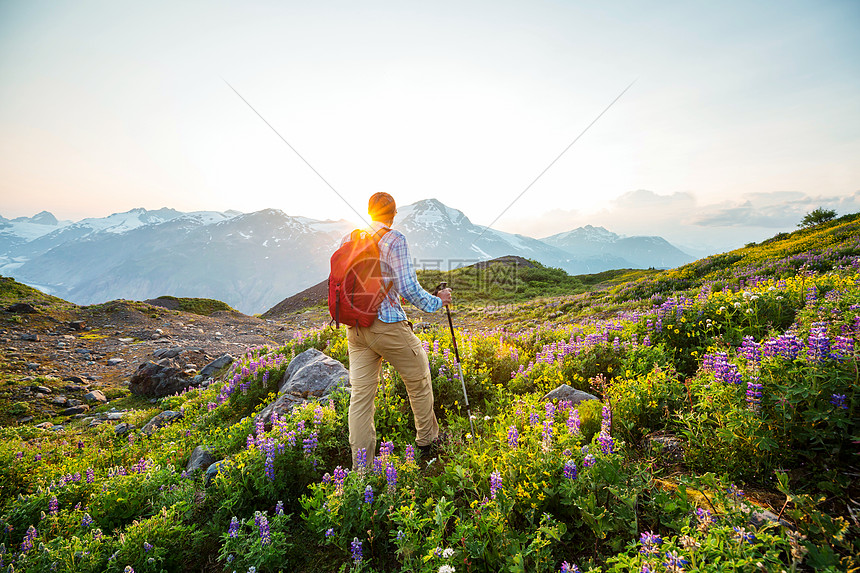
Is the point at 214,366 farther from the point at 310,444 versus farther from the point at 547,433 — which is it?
the point at 547,433

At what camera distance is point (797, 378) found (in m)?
3.17

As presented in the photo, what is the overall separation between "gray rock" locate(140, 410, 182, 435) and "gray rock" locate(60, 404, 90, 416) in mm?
2512

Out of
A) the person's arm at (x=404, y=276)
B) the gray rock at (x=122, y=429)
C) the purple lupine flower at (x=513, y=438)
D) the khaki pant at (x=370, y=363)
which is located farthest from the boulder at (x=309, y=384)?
the purple lupine flower at (x=513, y=438)

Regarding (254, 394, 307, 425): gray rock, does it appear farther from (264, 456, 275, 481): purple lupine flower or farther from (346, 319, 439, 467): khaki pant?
(346, 319, 439, 467): khaki pant

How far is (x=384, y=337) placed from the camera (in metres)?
4.62

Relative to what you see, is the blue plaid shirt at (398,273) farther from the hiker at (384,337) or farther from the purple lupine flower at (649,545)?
the purple lupine flower at (649,545)

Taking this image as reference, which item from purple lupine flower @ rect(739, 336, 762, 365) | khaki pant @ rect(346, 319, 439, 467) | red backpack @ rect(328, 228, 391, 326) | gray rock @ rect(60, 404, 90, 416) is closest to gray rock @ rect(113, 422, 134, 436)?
gray rock @ rect(60, 404, 90, 416)

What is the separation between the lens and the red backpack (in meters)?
4.49

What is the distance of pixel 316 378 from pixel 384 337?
3.69 m

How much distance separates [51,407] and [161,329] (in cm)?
1027

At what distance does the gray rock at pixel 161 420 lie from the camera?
797cm

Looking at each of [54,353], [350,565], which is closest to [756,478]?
[350,565]

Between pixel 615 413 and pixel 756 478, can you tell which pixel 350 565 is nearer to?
pixel 615 413

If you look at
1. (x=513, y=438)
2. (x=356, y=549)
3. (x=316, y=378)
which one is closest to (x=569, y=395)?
(x=513, y=438)
